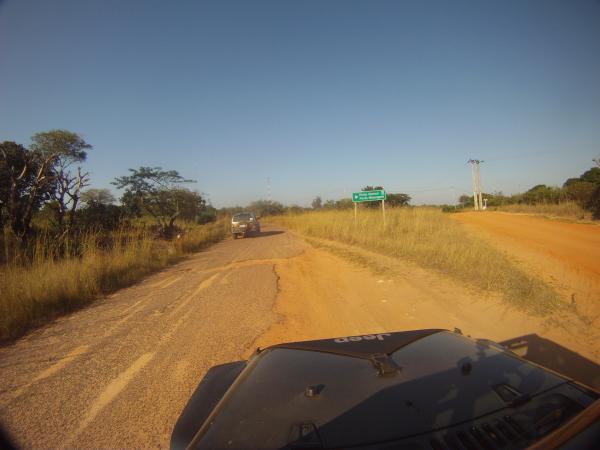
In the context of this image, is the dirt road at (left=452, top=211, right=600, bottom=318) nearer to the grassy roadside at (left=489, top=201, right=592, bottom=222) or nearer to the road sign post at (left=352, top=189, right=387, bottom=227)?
the grassy roadside at (left=489, top=201, right=592, bottom=222)

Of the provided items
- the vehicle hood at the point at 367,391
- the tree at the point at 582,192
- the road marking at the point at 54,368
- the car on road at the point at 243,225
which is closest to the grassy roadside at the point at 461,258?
the vehicle hood at the point at 367,391

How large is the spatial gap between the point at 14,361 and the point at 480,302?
642 centimetres

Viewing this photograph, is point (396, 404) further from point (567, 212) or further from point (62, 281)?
point (567, 212)

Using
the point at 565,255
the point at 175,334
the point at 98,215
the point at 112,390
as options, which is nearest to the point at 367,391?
the point at 112,390

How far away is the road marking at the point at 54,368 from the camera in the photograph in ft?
9.81

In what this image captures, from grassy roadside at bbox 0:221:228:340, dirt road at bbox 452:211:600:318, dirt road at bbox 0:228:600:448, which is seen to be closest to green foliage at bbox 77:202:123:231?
grassy roadside at bbox 0:221:228:340

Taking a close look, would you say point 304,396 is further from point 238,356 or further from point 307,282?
point 307,282

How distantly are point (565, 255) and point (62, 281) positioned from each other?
1108 cm

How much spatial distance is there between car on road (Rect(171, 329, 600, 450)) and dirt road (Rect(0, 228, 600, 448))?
1.27 m

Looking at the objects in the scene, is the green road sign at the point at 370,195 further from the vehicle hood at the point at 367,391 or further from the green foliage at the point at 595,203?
the vehicle hood at the point at 367,391

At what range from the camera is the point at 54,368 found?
11.4 ft

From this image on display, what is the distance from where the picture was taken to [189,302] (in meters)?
5.87

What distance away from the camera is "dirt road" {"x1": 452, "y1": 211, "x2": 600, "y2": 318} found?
15.9ft

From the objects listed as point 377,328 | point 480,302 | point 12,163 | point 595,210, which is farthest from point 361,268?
point 12,163
